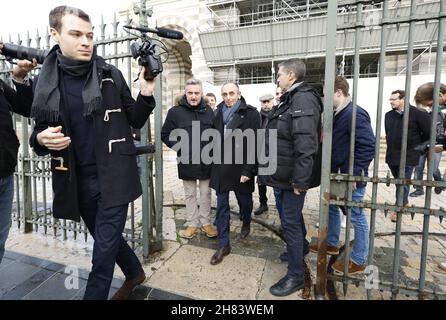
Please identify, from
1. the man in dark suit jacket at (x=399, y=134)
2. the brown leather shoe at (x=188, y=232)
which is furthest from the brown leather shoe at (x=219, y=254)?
the man in dark suit jacket at (x=399, y=134)

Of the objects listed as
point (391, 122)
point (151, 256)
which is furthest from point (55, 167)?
point (391, 122)

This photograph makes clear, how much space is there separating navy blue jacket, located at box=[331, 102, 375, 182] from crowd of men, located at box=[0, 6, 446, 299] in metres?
0.01

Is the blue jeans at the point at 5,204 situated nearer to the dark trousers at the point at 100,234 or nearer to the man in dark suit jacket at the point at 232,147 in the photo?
the dark trousers at the point at 100,234

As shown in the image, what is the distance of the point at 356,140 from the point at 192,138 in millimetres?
1995

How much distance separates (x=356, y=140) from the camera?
2.87 m

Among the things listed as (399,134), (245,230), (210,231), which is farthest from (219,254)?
(399,134)

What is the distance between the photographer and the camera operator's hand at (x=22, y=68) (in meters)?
2.29

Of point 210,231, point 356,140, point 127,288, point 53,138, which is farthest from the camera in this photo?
point 210,231

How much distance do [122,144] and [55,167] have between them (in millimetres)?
543

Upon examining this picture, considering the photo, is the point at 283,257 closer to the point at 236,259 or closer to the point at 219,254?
the point at 236,259

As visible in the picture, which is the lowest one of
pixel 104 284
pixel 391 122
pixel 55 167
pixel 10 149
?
pixel 104 284

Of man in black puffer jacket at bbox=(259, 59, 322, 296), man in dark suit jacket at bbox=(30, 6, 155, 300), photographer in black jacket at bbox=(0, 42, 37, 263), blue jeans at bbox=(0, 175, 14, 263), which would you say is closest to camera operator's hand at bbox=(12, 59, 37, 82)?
photographer in black jacket at bbox=(0, 42, 37, 263)
